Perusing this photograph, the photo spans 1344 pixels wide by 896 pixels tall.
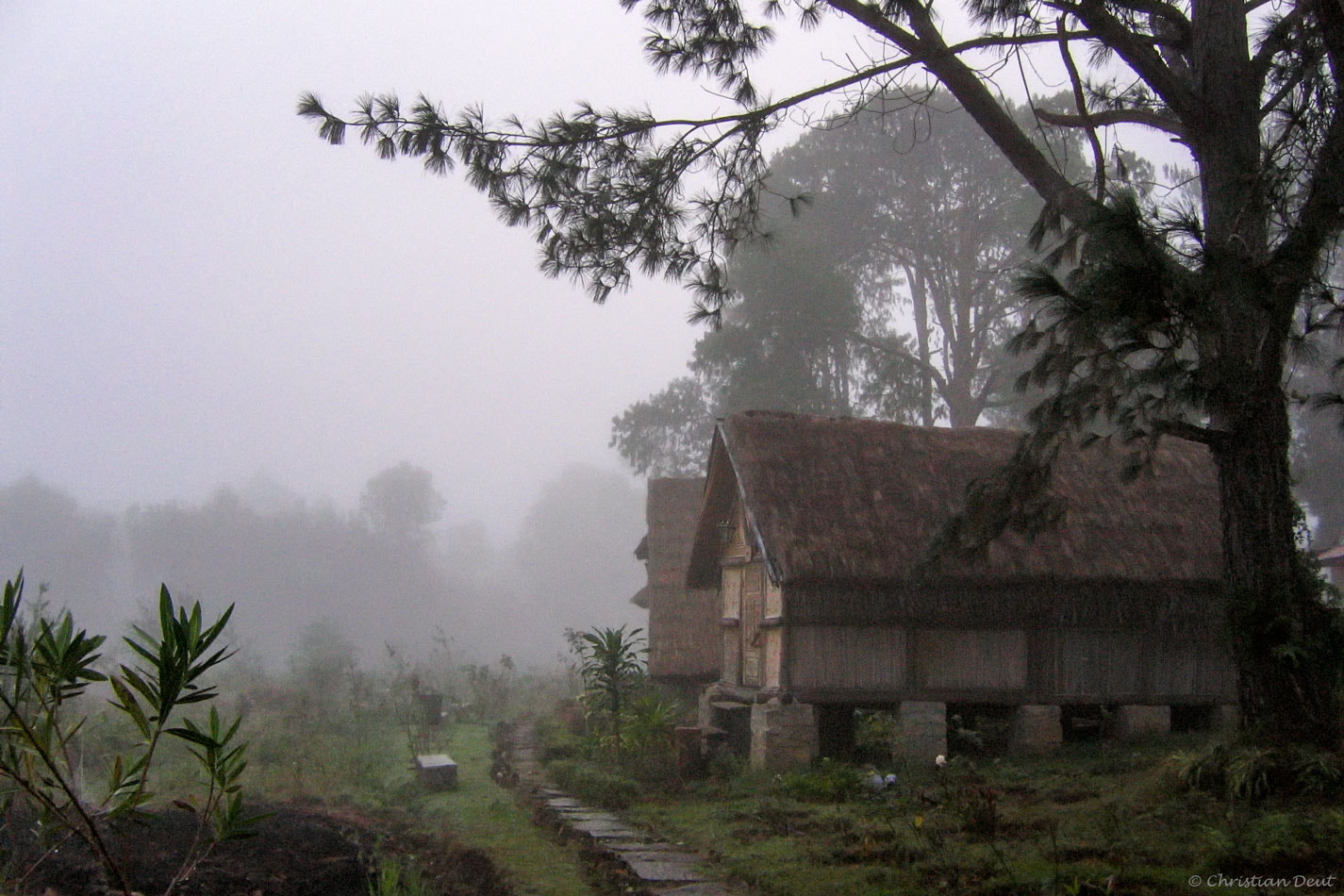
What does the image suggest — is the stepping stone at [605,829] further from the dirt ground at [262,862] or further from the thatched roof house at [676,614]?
the thatched roof house at [676,614]

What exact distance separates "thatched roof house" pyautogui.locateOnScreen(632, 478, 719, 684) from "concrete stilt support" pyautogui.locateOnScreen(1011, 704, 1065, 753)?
829cm

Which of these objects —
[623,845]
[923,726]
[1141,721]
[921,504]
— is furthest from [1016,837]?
[1141,721]

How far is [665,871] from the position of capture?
852 centimetres

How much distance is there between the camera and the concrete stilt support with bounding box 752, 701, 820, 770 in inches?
538

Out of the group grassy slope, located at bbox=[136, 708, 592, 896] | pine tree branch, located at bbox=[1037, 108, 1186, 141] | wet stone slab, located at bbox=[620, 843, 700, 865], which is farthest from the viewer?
pine tree branch, located at bbox=[1037, 108, 1186, 141]

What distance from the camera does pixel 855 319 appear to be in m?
28.1

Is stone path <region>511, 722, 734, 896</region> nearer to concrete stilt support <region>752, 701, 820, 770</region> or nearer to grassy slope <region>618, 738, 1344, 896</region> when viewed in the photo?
grassy slope <region>618, 738, 1344, 896</region>

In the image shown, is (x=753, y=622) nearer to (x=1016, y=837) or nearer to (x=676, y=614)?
(x=676, y=614)

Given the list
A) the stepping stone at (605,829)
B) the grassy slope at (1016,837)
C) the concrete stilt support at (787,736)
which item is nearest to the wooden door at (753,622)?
the concrete stilt support at (787,736)

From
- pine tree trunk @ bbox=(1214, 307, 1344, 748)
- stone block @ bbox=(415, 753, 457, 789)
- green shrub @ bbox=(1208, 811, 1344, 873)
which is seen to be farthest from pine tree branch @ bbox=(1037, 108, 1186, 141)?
stone block @ bbox=(415, 753, 457, 789)

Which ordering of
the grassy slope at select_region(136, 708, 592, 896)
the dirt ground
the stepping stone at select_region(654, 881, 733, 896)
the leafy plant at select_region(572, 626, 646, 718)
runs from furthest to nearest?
the leafy plant at select_region(572, 626, 646, 718) → the grassy slope at select_region(136, 708, 592, 896) → the stepping stone at select_region(654, 881, 733, 896) → the dirt ground

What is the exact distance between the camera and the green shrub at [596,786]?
12.5m

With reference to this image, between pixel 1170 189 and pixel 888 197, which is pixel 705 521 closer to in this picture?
pixel 1170 189

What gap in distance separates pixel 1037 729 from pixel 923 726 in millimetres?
1559
